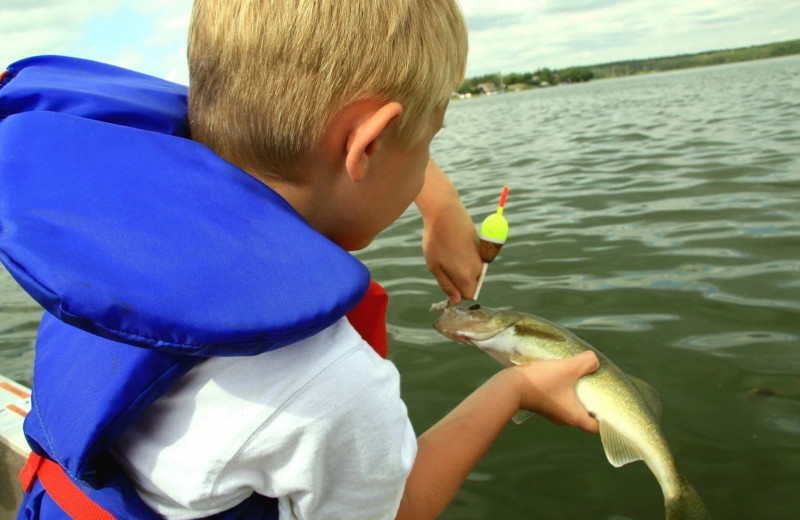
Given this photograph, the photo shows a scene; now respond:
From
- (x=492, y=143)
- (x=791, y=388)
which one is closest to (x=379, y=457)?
(x=791, y=388)

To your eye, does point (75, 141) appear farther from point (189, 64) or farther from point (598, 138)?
point (598, 138)

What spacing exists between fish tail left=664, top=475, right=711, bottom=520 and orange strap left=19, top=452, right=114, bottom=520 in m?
1.96

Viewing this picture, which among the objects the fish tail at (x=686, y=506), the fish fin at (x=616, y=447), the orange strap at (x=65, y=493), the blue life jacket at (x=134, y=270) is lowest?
the fish tail at (x=686, y=506)

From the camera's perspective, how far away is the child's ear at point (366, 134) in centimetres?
132

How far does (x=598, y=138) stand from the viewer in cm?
1123

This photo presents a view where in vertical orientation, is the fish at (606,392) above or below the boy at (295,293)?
below

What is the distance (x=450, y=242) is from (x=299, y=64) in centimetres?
121

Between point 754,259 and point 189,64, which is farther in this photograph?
point 754,259

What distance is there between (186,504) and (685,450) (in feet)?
7.71

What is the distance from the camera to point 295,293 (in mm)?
1158

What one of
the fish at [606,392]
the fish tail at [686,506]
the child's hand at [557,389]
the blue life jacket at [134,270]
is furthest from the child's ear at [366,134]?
the fish tail at [686,506]

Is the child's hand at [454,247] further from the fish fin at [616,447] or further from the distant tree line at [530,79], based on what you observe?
the distant tree line at [530,79]

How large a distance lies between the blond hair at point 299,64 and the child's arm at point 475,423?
861 millimetres

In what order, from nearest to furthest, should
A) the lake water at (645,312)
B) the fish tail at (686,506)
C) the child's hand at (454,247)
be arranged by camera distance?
1. the fish tail at (686,506)
2. the child's hand at (454,247)
3. the lake water at (645,312)
